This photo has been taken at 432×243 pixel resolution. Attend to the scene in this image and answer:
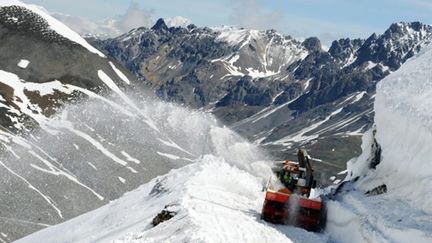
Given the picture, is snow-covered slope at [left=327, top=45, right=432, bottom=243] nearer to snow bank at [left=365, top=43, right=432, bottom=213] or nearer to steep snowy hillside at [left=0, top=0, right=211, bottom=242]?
snow bank at [left=365, top=43, right=432, bottom=213]

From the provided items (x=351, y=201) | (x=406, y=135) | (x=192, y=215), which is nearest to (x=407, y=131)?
(x=406, y=135)

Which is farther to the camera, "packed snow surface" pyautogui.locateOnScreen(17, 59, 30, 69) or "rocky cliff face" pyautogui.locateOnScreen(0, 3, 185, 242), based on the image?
"packed snow surface" pyautogui.locateOnScreen(17, 59, 30, 69)

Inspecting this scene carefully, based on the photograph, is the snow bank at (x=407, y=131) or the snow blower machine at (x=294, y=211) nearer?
the snow bank at (x=407, y=131)

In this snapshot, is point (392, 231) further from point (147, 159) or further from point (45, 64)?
point (45, 64)

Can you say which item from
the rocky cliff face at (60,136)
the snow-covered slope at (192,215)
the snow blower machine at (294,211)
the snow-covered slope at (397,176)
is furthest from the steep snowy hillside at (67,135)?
the snow-covered slope at (397,176)

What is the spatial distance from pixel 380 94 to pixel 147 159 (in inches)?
4418

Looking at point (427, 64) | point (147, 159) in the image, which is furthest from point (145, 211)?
point (147, 159)

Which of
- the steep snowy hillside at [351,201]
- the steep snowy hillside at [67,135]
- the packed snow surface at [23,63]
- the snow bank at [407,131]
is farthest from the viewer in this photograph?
the packed snow surface at [23,63]

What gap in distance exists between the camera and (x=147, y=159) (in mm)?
144125

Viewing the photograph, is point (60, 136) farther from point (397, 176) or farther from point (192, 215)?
point (397, 176)

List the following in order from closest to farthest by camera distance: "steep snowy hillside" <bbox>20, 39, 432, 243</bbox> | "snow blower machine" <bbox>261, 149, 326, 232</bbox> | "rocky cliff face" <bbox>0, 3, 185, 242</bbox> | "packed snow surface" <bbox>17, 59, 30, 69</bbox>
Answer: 1. "steep snowy hillside" <bbox>20, 39, 432, 243</bbox>
2. "snow blower machine" <bbox>261, 149, 326, 232</bbox>
3. "rocky cliff face" <bbox>0, 3, 185, 242</bbox>
4. "packed snow surface" <bbox>17, 59, 30, 69</bbox>

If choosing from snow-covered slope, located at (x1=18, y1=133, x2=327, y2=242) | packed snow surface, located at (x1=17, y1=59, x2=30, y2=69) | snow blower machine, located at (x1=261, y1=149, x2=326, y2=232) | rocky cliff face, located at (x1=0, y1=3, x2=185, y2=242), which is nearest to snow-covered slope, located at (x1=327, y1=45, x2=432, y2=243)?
snow blower machine, located at (x1=261, y1=149, x2=326, y2=232)

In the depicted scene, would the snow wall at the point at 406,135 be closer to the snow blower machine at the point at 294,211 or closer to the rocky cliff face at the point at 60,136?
the snow blower machine at the point at 294,211

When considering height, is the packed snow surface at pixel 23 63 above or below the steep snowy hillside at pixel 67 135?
above
